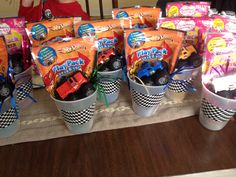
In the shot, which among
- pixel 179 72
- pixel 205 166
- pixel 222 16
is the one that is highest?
pixel 222 16

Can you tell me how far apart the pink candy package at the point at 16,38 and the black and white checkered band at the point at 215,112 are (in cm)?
49

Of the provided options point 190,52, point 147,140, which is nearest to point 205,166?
point 147,140

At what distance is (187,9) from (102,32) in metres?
0.29

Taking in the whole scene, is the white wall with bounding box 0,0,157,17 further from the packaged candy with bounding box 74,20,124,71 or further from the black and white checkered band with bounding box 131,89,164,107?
the black and white checkered band with bounding box 131,89,164,107

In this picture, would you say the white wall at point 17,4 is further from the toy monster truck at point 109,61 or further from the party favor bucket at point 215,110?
the party favor bucket at point 215,110

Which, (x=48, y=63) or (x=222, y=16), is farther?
(x=222, y=16)

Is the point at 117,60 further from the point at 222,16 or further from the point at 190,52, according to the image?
the point at 222,16

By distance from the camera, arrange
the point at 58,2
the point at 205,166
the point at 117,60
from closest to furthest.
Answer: the point at 205,166 → the point at 117,60 → the point at 58,2

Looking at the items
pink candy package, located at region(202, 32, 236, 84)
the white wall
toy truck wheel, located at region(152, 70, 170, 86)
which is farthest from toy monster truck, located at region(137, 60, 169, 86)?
the white wall

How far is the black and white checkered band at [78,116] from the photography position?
520 millimetres

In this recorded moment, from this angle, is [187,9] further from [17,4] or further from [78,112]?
[17,4]

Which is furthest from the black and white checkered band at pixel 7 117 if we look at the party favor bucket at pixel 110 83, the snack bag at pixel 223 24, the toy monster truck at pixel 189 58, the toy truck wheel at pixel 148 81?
the snack bag at pixel 223 24

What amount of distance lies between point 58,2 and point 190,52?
2.32 feet

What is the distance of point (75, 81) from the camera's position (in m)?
0.51
